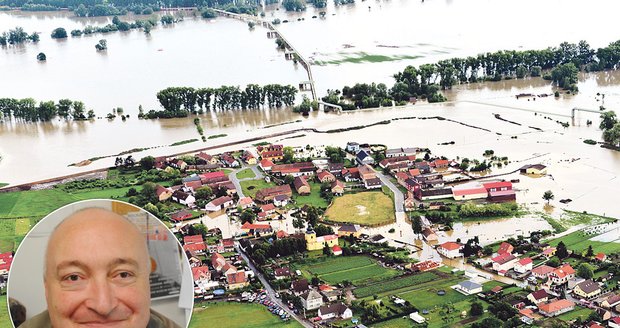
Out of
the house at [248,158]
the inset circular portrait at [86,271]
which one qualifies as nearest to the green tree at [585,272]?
the house at [248,158]

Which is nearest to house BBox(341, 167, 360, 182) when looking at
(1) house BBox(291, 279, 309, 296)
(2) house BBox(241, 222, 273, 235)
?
(2) house BBox(241, 222, 273, 235)

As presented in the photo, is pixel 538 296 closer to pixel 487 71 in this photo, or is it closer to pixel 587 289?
pixel 587 289

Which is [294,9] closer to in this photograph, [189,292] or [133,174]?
[133,174]

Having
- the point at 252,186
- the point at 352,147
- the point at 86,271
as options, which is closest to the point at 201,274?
the point at 252,186

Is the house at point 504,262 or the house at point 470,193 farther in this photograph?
the house at point 470,193

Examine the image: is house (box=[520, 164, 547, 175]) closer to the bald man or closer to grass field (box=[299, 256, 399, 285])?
grass field (box=[299, 256, 399, 285])

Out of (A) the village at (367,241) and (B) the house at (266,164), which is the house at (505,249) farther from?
(B) the house at (266,164)

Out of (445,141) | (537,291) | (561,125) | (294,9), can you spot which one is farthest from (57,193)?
(294,9)
